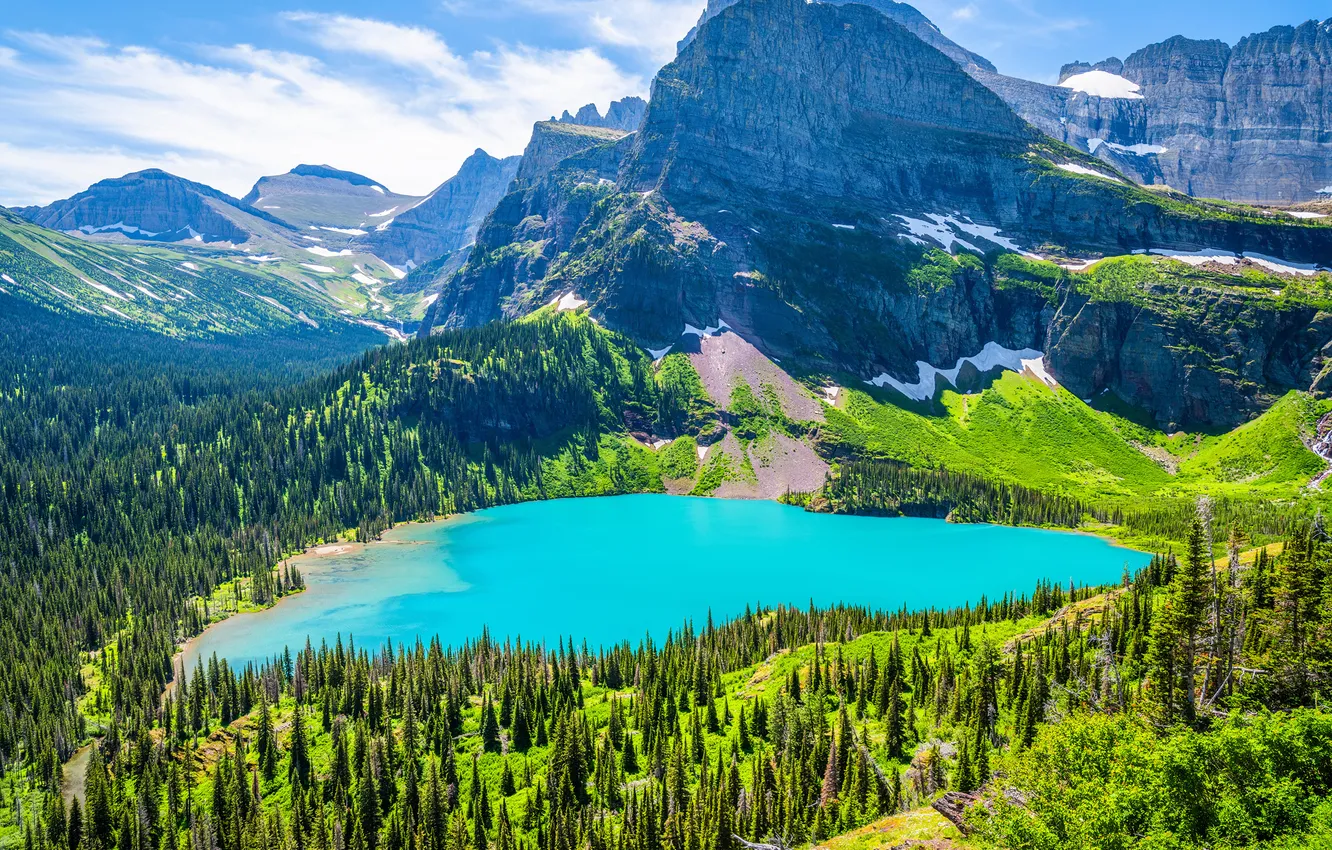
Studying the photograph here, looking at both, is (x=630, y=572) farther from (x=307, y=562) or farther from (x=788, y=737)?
(x=788, y=737)

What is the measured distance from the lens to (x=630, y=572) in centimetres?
13512

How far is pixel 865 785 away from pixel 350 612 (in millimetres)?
87889

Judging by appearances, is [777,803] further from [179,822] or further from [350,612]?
[350,612]

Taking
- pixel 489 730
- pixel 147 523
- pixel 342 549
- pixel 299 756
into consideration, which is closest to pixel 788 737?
pixel 489 730

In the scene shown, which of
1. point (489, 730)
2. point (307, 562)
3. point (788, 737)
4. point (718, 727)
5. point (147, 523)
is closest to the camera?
point (788, 737)

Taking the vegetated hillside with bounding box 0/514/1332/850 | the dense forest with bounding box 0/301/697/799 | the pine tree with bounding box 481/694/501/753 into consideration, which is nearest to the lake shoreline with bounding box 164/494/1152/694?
the dense forest with bounding box 0/301/697/799

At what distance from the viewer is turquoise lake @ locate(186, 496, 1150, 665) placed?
11162 centimetres

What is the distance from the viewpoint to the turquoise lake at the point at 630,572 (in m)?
112

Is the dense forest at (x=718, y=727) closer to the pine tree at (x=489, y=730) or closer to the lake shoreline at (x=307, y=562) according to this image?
the pine tree at (x=489, y=730)

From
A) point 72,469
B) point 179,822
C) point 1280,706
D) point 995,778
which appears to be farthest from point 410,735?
point 72,469

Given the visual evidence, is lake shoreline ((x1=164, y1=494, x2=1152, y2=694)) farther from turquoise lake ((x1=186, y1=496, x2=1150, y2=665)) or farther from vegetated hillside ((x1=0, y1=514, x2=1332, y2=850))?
vegetated hillside ((x1=0, y1=514, x2=1332, y2=850))

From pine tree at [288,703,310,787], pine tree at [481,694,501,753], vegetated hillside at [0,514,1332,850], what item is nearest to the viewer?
vegetated hillside at [0,514,1332,850]

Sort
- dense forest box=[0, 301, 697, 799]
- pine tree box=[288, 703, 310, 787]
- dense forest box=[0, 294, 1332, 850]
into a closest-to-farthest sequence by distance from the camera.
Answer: dense forest box=[0, 294, 1332, 850] → pine tree box=[288, 703, 310, 787] → dense forest box=[0, 301, 697, 799]

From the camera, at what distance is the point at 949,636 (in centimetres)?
7856
